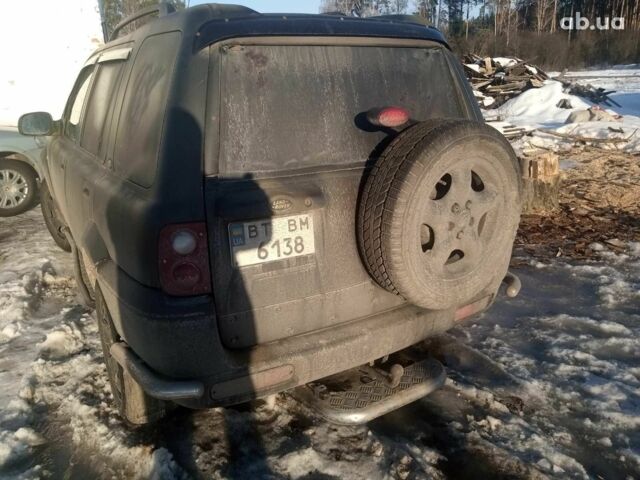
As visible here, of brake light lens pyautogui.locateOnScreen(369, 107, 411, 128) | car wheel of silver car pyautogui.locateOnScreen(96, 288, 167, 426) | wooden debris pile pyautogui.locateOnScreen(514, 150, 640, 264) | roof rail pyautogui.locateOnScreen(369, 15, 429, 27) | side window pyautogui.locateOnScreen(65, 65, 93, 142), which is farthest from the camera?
wooden debris pile pyautogui.locateOnScreen(514, 150, 640, 264)

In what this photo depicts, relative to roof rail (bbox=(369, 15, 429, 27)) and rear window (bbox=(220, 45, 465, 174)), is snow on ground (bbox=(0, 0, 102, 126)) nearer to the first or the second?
roof rail (bbox=(369, 15, 429, 27))

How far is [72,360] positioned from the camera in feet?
11.4

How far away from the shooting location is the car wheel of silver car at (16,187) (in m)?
6.86

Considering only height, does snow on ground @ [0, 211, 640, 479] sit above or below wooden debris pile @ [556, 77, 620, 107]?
below

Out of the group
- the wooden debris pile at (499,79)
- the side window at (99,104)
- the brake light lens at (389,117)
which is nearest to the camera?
the brake light lens at (389,117)

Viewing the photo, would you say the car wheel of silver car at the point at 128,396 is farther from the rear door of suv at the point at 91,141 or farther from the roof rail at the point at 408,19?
the roof rail at the point at 408,19

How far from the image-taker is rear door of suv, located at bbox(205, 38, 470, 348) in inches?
84.7

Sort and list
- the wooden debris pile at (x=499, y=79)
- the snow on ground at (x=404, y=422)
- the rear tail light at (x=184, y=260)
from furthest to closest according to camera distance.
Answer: the wooden debris pile at (x=499, y=79)
the snow on ground at (x=404, y=422)
the rear tail light at (x=184, y=260)

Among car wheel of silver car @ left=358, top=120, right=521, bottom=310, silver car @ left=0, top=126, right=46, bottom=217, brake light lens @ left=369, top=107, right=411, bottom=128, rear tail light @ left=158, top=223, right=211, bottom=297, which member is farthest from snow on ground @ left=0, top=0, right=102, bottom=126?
car wheel of silver car @ left=358, top=120, right=521, bottom=310

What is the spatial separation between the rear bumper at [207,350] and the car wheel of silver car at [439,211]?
1.03ft

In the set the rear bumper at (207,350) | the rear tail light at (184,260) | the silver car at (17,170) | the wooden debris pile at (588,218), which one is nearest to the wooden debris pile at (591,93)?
the wooden debris pile at (588,218)

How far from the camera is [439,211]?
233 cm

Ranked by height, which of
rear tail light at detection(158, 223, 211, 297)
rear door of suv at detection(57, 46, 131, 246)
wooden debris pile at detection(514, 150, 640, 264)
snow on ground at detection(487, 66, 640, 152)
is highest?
rear door of suv at detection(57, 46, 131, 246)

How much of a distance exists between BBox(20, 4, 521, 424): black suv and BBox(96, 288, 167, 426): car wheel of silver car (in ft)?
0.04
